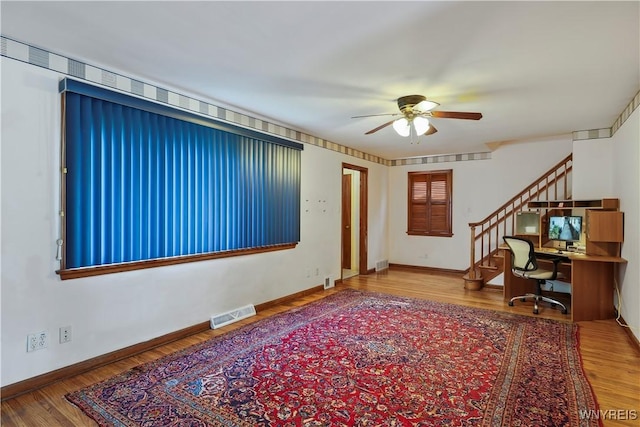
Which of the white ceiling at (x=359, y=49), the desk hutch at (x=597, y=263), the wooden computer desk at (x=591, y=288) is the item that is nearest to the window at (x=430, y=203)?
the desk hutch at (x=597, y=263)

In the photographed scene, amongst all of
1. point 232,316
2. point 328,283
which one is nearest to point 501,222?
point 328,283

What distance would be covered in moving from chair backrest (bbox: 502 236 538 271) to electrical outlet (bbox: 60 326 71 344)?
16.1ft

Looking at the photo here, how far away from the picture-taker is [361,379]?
256cm

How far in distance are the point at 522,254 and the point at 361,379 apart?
311 centimetres

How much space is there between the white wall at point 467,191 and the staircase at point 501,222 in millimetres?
233

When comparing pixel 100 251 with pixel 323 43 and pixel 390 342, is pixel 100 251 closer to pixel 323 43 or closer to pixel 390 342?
pixel 323 43

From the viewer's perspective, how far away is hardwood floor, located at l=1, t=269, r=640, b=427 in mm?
2133

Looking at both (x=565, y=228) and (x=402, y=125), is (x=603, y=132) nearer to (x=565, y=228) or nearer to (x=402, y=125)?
(x=565, y=228)

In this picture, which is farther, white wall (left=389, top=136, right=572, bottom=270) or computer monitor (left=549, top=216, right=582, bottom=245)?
white wall (left=389, top=136, right=572, bottom=270)

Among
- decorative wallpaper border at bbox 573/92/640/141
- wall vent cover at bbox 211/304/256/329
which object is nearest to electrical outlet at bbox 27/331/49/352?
wall vent cover at bbox 211/304/256/329

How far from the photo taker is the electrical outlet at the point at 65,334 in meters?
2.60

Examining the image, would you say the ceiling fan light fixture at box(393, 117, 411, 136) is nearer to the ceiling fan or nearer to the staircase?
the ceiling fan

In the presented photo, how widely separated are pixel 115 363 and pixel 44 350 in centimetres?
52

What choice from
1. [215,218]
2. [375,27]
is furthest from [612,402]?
[215,218]
